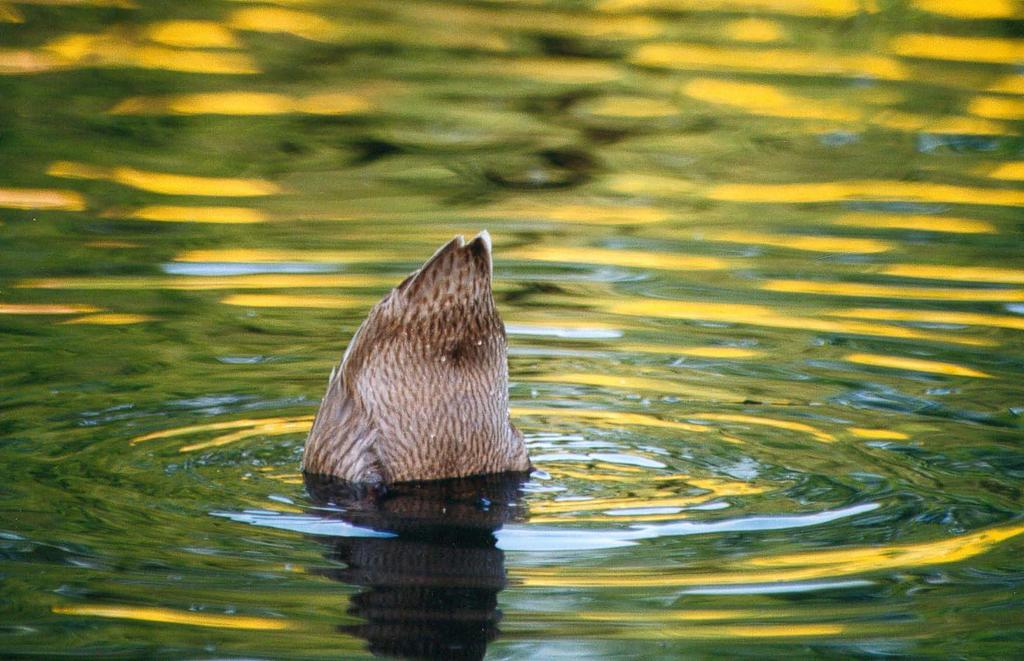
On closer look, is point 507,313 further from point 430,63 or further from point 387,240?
point 430,63

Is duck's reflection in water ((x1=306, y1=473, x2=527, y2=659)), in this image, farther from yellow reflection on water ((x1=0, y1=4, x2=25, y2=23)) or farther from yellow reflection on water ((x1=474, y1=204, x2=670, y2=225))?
yellow reflection on water ((x1=0, y1=4, x2=25, y2=23))

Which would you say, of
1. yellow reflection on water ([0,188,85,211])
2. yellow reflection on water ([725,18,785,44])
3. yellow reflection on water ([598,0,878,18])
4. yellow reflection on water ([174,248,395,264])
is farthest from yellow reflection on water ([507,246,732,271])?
yellow reflection on water ([598,0,878,18])

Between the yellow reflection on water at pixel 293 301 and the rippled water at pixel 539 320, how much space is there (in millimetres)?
24

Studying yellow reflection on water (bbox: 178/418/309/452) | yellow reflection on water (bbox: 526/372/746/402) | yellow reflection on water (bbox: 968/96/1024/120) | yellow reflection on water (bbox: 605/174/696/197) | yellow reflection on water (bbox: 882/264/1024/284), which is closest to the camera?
yellow reflection on water (bbox: 178/418/309/452)

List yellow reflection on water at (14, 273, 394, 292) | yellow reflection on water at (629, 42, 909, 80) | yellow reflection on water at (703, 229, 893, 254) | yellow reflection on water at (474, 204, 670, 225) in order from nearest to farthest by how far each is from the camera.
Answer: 1. yellow reflection on water at (14, 273, 394, 292)
2. yellow reflection on water at (703, 229, 893, 254)
3. yellow reflection on water at (474, 204, 670, 225)
4. yellow reflection on water at (629, 42, 909, 80)

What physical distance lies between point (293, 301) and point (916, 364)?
318 centimetres

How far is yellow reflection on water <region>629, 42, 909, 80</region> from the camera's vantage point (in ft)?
53.3

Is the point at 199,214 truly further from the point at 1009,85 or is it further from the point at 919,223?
the point at 1009,85

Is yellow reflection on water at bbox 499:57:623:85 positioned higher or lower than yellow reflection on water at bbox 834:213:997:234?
higher

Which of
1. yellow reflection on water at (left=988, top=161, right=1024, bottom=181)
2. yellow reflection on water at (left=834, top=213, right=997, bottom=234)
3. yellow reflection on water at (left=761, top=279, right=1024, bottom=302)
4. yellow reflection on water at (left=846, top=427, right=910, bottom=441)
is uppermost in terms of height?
yellow reflection on water at (left=988, top=161, right=1024, bottom=181)

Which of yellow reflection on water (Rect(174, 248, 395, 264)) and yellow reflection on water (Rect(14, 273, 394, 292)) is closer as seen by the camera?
yellow reflection on water (Rect(14, 273, 394, 292))

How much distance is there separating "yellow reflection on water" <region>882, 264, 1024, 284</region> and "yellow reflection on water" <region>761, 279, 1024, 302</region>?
25 centimetres

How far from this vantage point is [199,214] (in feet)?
38.6

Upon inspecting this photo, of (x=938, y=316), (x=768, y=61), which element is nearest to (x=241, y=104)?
(x=768, y=61)
